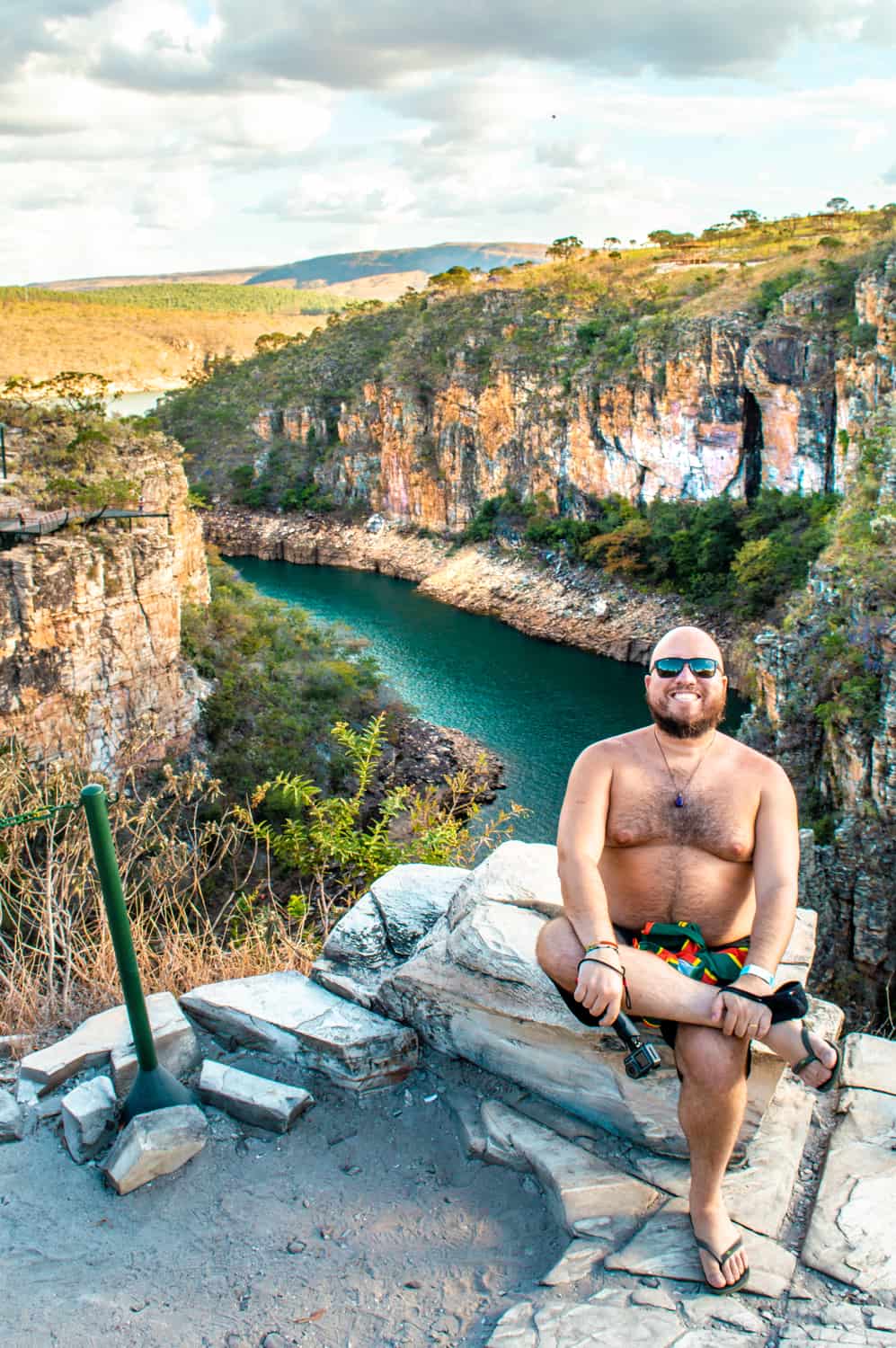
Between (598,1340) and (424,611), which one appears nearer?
(598,1340)

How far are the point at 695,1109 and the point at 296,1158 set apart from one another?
143 centimetres

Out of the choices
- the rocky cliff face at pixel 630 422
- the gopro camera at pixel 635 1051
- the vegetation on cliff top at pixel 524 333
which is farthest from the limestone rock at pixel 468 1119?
the vegetation on cliff top at pixel 524 333

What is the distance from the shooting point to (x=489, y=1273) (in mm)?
3070

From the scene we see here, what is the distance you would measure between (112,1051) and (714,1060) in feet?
7.38

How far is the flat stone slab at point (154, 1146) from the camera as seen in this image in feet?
11.0

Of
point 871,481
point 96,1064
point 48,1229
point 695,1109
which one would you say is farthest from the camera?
point 871,481

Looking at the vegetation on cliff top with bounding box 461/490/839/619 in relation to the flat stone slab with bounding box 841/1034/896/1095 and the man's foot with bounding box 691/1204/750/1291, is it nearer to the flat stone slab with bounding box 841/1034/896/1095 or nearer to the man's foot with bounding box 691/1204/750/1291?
the flat stone slab with bounding box 841/1034/896/1095

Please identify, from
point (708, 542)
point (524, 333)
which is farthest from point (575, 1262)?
point (524, 333)

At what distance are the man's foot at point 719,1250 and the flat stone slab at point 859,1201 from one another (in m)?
0.25

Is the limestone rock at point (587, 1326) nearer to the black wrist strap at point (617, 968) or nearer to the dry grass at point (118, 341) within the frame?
the black wrist strap at point (617, 968)

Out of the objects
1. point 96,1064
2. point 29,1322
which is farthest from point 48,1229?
point 96,1064

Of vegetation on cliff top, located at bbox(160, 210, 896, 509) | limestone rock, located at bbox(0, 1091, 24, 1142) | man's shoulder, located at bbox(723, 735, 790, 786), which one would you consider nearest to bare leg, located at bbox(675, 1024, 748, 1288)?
man's shoulder, located at bbox(723, 735, 790, 786)

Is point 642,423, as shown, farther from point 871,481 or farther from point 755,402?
point 871,481

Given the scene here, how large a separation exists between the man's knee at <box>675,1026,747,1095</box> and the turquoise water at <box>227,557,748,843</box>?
18.3 meters
